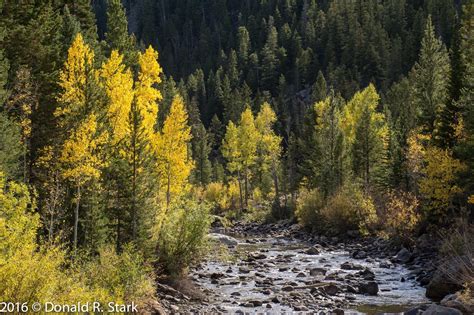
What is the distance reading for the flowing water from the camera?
63.7 feet

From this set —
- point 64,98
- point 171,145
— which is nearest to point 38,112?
point 64,98

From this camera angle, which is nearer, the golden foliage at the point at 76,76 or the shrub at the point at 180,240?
the golden foliage at the point at 76,76

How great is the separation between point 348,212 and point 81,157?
24.4m

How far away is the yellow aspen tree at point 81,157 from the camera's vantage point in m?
19.9

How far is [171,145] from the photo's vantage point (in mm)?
30906

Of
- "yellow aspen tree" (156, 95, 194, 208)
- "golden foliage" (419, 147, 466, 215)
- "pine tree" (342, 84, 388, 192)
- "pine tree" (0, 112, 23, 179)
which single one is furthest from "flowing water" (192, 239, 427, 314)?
"pine tree" (342, 84, 388, 192)

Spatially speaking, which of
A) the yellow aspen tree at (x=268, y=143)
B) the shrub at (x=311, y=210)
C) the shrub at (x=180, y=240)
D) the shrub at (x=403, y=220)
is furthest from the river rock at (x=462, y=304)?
the yellow aspen tree at (x=268, y=143)

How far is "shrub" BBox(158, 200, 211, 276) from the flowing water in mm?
1635

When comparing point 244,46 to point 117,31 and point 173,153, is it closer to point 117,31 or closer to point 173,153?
point 117,31

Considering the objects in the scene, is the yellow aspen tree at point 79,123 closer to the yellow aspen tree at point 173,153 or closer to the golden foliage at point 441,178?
the yellow aspen tree at point 173,153

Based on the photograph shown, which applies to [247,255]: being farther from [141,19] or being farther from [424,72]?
[141,19]

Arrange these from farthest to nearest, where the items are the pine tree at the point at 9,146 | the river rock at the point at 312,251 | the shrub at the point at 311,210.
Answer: the shrub at the point at 311,210
the river rock at the point at 312,251
the pine tree at the point at 9,146

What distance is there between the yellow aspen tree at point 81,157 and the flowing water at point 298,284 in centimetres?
712

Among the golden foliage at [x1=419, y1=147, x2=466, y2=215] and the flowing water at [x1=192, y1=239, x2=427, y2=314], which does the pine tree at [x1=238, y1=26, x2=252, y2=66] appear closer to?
the flowing water at [x1=192, y1=239, x2=427, y2=314]
